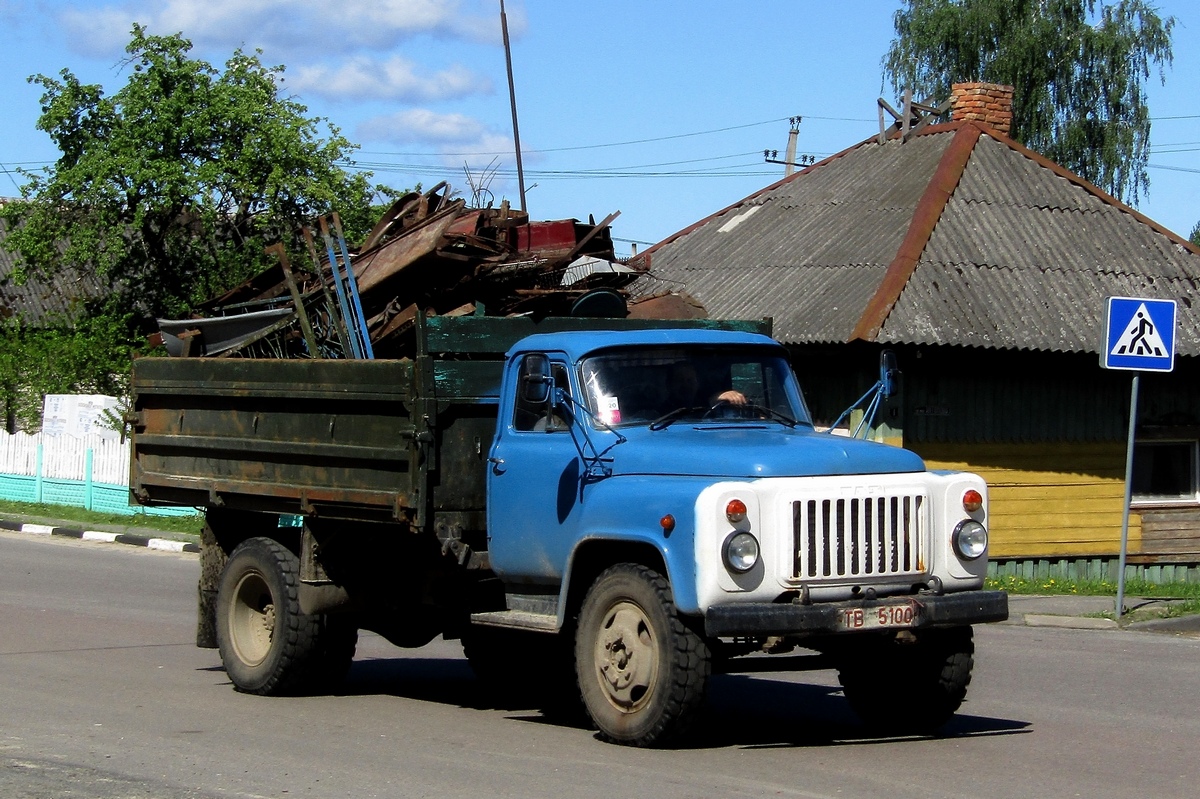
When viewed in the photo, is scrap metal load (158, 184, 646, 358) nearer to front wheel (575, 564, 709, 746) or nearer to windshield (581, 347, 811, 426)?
windshield (581, 347, 811, 426)

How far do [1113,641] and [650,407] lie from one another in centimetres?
649

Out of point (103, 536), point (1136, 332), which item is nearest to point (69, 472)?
point (103, 536)

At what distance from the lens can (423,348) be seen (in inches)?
334

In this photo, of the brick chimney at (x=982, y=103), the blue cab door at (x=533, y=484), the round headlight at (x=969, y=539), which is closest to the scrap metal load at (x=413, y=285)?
the blue cab door at (x=533, y=484)

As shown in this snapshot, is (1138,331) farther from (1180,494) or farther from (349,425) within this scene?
(349,425)

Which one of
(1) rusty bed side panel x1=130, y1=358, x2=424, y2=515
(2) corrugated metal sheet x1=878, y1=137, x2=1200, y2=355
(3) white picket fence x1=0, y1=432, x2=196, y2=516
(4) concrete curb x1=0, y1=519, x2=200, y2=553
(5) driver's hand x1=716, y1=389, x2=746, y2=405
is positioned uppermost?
(2) corrugated metal sheet x1=878, y1=137, x2=1200, y2=355

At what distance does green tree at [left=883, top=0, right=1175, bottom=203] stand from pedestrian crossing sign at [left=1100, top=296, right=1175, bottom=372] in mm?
24959

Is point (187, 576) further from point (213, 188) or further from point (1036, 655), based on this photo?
point (213, 188)

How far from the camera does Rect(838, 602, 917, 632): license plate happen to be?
7.30 meters

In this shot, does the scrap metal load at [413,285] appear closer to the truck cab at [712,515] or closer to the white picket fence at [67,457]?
the truck cab at [712,515]

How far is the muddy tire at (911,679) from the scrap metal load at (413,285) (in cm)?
262

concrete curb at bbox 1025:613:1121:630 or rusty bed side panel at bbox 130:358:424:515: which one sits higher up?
rusty bed side panel at bbox 130:358:424:515

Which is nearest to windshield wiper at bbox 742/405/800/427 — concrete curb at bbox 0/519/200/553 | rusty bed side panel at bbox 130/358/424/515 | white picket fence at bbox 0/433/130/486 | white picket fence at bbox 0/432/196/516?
rusty bed side panel at bbox 130/358/424/515

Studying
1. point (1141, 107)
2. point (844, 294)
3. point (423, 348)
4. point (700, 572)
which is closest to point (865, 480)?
point (700, 572)
